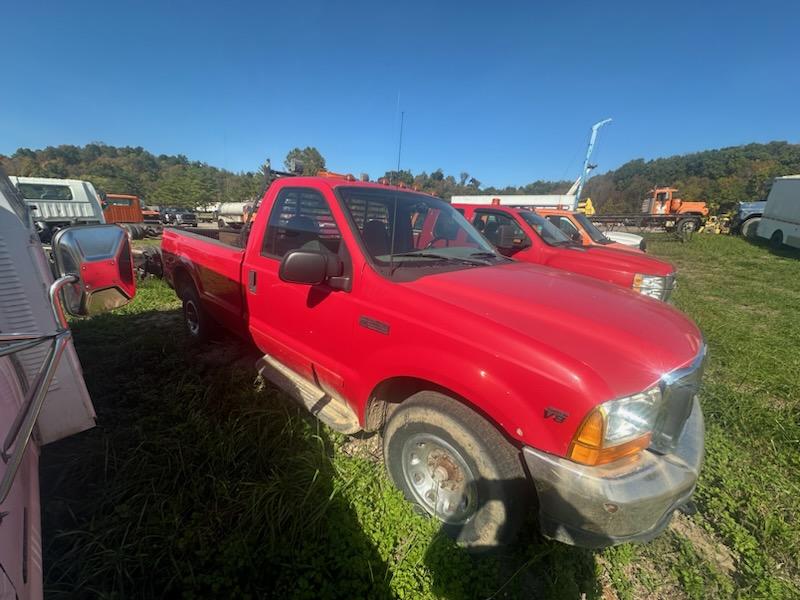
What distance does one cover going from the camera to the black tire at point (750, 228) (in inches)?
795

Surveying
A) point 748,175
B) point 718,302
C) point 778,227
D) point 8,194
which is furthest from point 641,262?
point 748,175

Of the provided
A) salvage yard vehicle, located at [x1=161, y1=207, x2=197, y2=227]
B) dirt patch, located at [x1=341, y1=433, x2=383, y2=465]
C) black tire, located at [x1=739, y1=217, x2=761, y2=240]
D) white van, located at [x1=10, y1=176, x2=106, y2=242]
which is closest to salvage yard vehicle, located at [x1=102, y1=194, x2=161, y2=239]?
white van, located at [x1=10, y1=176, x2=106, y2=242]

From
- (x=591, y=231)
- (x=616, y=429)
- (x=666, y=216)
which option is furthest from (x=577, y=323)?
(x=666, y=216)

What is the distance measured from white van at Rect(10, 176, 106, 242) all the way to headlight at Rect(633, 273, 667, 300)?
1590cm

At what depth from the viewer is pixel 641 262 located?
508 cm

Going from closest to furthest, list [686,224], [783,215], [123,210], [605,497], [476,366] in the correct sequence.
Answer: [605,497], [476,366], [783,215], [123,210], [686,224]

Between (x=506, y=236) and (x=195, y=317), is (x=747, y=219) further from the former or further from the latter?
(x=195, y=317)

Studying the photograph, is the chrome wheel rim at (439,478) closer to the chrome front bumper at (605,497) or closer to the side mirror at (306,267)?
the chrome front bumper at (605,497)

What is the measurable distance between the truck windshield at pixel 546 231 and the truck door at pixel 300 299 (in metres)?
4.20

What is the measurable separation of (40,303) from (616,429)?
8.54 ft

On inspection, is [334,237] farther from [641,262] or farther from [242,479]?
[641,262]

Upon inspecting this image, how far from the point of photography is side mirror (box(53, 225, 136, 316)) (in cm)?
153

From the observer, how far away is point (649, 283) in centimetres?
483

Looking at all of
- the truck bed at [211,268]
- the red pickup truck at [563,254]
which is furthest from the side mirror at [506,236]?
the truck bed at [211,268]
